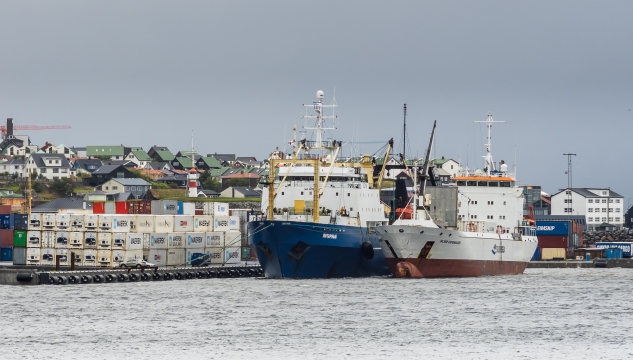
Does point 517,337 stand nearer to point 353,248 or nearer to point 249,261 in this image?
point 353,248

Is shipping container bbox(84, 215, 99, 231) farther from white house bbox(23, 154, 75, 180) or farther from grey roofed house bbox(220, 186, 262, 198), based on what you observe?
white house bbox(23, 154, 75, 180)

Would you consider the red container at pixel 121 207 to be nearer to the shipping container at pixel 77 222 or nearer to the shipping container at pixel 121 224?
the shipping container at pixel 77 222

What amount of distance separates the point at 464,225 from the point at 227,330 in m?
34.3

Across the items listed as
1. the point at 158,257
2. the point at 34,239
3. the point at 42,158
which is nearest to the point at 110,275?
the point at 158,257

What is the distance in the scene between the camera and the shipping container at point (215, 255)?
305 ft

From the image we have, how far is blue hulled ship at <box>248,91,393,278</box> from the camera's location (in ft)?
253

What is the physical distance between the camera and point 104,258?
3410 inches

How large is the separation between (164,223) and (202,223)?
4203 millimetres

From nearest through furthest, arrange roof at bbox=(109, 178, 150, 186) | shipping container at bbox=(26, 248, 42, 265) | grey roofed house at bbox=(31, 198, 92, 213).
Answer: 1. shipping container at bbox=(26, 248, 42, 265)
2. grey roofed house at bbox=(31, 198, 92, 213)
3. roof at bbox=(109, 178, 150, 186)

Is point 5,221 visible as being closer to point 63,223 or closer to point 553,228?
point 63,223

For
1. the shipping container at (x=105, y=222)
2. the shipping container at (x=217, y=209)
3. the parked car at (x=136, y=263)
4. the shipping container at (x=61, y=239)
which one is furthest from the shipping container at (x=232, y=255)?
the shipping container at (x=61, y=239)

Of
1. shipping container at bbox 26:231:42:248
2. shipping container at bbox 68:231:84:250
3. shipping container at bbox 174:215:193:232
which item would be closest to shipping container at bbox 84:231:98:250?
shipping container at bbox 68:231:84:250

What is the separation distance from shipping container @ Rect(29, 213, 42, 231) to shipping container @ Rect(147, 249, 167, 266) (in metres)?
8.22

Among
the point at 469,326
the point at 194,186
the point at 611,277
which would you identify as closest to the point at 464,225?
the point at 611,277
